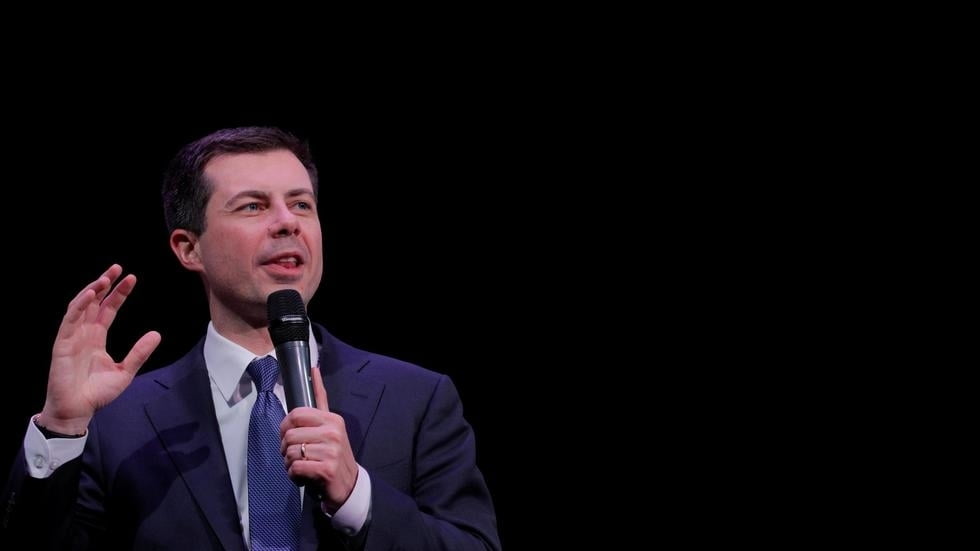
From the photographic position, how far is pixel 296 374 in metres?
1.85

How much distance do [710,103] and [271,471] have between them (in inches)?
85.3

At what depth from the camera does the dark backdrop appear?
3.35 m

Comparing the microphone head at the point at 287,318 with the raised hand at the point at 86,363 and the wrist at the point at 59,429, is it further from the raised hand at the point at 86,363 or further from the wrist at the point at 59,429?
the wrist at the point at 59,429

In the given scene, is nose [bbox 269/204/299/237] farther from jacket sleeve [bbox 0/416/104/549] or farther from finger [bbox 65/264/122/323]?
jacket sleeve [bbox 0/416/104/549]

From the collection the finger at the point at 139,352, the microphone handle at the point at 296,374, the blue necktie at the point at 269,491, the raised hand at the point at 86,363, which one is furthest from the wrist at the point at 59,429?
the microphone handle at the point at 296,374

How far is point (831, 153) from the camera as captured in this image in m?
Result: 3.68

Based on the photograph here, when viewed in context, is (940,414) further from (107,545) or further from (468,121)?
(107,545)

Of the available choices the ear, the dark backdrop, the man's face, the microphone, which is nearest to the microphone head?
the microphone

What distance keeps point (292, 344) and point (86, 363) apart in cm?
41

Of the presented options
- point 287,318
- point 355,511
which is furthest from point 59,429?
point 355,511

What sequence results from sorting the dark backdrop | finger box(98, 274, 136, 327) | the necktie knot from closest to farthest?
finger box(98, 274, 136, 327) < the necktie knot < the dark backdrop

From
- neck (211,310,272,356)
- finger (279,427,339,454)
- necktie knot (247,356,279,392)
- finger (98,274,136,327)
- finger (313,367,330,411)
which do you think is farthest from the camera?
neck (211,310,272,356)

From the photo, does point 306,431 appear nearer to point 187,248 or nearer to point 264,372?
point 264,372

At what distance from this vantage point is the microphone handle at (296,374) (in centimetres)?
182
